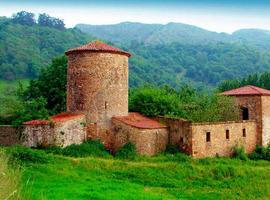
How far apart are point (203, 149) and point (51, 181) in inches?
412

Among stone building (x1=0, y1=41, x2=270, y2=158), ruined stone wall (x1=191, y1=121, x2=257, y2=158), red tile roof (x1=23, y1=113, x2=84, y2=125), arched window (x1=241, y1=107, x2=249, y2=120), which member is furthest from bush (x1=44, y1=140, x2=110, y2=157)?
arched window (x1=241, y1=107, x2=249, y2=120)

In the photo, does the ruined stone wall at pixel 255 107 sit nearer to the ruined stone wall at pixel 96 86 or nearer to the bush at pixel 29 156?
the ruined stone wall at pixel 96 86

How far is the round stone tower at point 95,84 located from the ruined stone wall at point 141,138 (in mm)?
1012

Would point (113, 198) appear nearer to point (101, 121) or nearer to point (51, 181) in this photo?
point (51, 181)

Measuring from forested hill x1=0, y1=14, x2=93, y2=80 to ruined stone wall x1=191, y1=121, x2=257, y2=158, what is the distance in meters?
68.9

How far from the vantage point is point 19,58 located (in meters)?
97.8

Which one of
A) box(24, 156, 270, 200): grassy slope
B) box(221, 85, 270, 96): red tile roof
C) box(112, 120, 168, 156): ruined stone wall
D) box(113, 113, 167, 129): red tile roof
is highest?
box(221, 85, 270, 96): red tile roof

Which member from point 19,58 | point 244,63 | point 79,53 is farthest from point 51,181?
point 244,63

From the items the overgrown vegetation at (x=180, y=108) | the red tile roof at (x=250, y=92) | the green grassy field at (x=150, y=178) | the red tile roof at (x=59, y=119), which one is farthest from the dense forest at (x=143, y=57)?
the green grassy field at (x=150, y=178)

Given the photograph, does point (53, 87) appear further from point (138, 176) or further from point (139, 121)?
point (138, 176)

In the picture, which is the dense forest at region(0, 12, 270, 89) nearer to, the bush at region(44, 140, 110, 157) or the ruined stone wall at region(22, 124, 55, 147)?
the bush at region(44, 140, 110, 157)

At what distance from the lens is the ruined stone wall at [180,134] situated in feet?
90.3

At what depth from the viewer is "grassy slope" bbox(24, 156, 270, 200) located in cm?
2083

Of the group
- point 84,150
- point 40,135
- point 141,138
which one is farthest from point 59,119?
point 141,138
